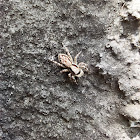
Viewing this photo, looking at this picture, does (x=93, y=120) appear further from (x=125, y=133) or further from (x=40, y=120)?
(x=40, y=120)

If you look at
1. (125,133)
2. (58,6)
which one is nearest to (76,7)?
(58,6)

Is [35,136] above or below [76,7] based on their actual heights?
below

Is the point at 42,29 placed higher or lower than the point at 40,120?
higher

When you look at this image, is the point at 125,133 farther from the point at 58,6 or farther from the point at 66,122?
the point at 58,6

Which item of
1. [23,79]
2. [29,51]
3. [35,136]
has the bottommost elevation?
[35,136]

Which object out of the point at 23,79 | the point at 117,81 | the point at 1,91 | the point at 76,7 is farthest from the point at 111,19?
the point at 1,91

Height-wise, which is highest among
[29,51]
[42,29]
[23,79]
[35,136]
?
[42,29]
